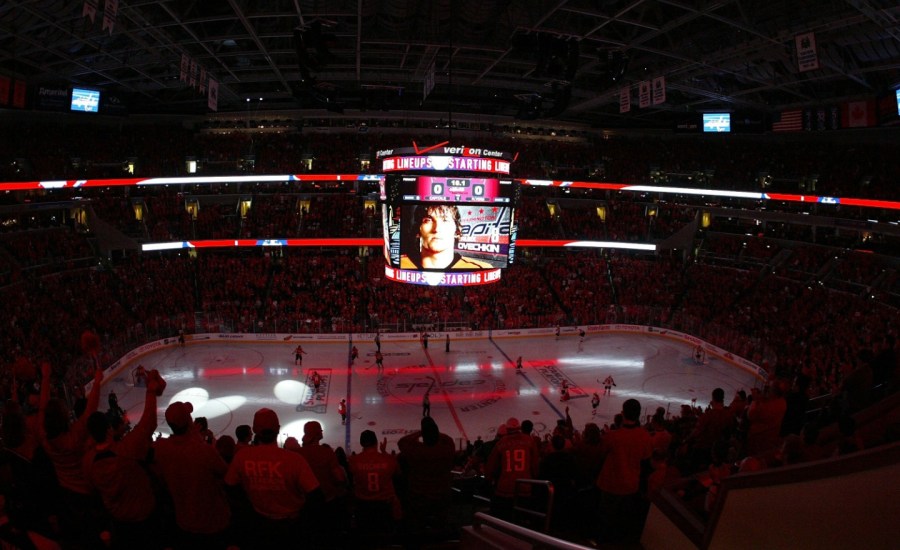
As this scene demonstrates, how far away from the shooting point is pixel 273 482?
4055mm

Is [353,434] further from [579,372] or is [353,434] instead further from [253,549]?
[253,549]

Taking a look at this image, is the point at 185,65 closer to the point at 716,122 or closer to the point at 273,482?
the point at 273,482

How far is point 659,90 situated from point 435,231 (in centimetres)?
1174

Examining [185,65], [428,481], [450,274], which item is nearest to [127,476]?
[428,481]

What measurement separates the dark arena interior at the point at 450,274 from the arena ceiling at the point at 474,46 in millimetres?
209

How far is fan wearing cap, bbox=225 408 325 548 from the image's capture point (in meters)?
4.02

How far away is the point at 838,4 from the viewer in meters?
19.6

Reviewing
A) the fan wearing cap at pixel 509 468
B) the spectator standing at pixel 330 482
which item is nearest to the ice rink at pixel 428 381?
the fan wearing cap at pixel 509 468

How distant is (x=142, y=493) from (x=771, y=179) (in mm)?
42395

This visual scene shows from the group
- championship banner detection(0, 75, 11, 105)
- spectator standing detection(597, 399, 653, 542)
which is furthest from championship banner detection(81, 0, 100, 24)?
championship banner detection(0, 75, 11, 105)

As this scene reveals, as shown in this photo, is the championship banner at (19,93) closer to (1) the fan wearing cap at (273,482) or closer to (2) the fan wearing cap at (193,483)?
(2) the fan wearing cap at (193,483)

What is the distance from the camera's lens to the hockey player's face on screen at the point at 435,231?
20.0 m

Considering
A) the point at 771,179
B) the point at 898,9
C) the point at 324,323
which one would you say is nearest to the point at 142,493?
the point at 898,9

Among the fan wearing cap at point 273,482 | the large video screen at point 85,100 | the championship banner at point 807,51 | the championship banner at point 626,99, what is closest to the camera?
the fan wearing cap at point 273,482
